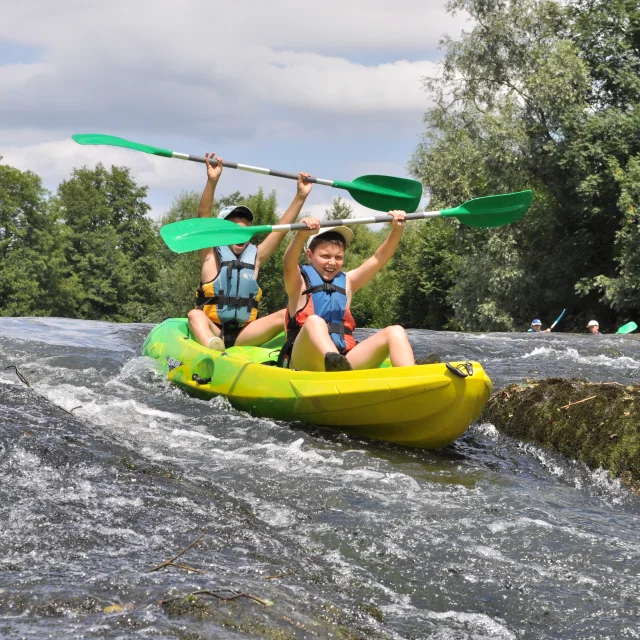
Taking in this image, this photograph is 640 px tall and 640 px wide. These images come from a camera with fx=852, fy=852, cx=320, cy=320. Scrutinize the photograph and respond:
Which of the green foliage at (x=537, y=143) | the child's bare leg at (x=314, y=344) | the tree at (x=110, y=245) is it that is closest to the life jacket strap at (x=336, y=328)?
the child's bare leg at (x=314, y=344)

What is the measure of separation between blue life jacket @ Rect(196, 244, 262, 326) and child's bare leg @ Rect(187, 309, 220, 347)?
0.28 ft

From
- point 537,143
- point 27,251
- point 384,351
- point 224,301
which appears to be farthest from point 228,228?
point 27,251

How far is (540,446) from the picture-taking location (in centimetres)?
A: 480

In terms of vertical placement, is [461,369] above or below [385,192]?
below

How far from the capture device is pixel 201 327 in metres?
6.44

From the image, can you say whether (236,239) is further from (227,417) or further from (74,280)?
(74,280)

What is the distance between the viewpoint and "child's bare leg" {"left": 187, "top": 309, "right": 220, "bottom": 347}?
252 inches

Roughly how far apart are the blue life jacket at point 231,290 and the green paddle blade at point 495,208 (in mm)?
1708

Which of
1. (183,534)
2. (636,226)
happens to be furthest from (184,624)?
(636,226)

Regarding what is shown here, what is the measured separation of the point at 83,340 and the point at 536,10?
52.4 ft

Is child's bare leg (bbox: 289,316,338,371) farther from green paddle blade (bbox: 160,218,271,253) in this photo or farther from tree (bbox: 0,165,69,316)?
tree (bbox: 0,165,69,316)

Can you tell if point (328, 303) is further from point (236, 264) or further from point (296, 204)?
point (236, 264)

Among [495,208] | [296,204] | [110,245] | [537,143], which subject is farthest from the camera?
[110,245]

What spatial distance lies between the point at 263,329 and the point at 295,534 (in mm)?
3182
